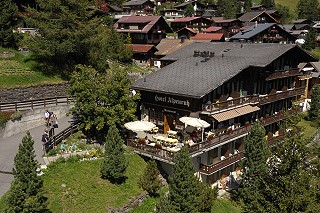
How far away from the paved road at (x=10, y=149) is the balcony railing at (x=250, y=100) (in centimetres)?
1384

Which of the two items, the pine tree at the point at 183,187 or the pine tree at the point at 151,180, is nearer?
the pine tree at the point at 183,187

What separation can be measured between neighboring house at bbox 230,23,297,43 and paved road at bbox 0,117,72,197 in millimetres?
50410

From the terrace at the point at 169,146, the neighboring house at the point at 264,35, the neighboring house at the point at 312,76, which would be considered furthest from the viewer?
the neighboring house at the point at 264,35

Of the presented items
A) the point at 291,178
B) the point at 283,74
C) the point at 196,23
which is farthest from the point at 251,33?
the point at 291,178

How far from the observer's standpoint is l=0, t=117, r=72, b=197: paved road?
23.0m

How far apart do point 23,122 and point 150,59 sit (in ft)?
121

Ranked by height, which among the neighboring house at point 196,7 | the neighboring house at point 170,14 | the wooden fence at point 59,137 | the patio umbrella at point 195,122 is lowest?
the wooden fence at point 59,137

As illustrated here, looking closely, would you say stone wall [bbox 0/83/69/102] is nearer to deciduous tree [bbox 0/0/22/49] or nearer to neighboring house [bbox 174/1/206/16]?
deciduous tree [bbox 0/0/22/49]

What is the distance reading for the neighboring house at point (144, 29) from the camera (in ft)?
228

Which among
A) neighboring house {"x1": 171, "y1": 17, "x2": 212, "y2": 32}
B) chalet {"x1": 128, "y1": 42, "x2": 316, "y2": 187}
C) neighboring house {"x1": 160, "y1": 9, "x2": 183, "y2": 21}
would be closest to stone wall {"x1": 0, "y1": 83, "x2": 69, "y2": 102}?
chalet {"x1": 128, "y1": 42, "x2": 316, "y2": 187}

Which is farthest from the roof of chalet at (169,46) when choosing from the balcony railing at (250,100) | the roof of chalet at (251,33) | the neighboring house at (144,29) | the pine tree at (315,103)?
the balcony railing at (250,100)

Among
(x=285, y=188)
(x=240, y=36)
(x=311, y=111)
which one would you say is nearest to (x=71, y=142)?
(x=285, y=188)

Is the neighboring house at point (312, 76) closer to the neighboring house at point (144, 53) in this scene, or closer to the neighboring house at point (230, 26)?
the neighboring house at point (144, 53)

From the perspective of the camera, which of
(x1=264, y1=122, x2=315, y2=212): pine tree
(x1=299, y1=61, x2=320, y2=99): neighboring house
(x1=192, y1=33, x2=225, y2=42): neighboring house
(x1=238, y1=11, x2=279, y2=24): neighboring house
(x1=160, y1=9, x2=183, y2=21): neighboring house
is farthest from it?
(x1=160, y1=9, x2=183, y2=21): neighboring house
